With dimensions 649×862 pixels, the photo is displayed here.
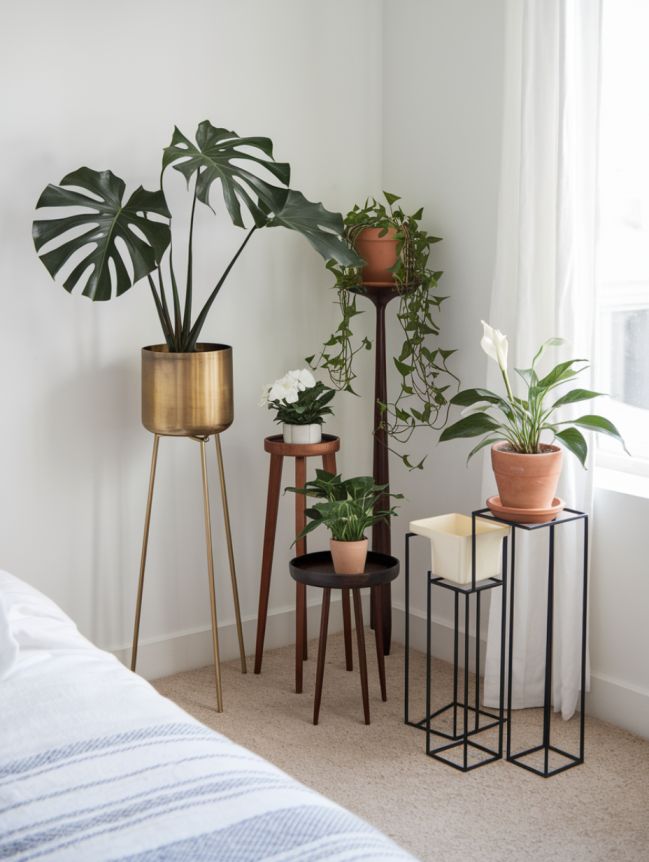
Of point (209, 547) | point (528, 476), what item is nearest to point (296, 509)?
point (209, 547)

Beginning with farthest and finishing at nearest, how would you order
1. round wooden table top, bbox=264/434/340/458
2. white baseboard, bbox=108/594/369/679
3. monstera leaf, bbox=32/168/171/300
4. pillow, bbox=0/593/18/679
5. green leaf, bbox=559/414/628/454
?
white baseboard, bbox=108/594/369/679, round wooden table top, bbox=264/434/340/458, monstera leaf, bbox=32/168/171/300, green leaf, bbox=559/414/628/454, pillow, bbox=0/593/18/679

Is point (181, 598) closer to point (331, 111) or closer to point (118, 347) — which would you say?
point (118, 347)

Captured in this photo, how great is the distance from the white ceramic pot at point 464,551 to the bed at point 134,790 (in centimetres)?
112

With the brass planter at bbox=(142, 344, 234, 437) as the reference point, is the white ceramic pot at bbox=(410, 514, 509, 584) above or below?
below

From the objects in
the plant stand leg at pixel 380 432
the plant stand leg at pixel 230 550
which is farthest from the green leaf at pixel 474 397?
the plant stand leg at pixel 230 550

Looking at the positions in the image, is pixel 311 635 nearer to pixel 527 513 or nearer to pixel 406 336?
pixel 406 336

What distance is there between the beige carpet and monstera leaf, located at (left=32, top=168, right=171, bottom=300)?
1.26 metres

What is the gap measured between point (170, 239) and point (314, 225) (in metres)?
0.44

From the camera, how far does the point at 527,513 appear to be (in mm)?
2354

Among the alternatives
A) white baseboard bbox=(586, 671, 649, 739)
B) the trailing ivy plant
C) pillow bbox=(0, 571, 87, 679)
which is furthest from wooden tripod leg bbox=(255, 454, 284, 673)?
pillow bbox=(0, 571, 87, 679)

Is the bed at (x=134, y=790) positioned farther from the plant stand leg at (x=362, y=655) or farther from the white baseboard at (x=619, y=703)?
the white baseboard at (x=619, y=703)

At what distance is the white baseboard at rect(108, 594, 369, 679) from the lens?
3.04 meters

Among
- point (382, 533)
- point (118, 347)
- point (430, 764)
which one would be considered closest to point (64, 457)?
point (118, 347)

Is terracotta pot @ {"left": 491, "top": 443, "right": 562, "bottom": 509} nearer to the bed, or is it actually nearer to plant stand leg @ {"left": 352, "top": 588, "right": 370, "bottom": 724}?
plant stand leg @ {"left": 352, "top": 588, "right": 370, "bottom": 724}
